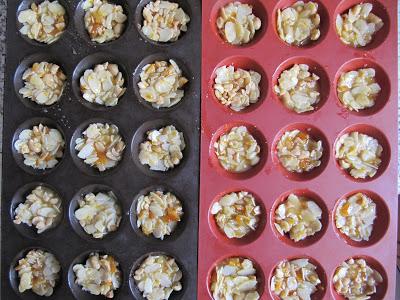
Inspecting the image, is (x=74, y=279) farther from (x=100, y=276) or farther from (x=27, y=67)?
(x=27, y=67)

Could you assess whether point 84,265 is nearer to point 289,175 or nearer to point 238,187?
point 238,187

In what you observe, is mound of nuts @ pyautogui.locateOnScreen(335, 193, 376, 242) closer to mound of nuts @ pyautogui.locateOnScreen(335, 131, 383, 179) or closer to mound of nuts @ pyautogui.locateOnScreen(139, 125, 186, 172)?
mound of nuts @ pyautogui.locateOnScreen(335, 131, 383, 179)

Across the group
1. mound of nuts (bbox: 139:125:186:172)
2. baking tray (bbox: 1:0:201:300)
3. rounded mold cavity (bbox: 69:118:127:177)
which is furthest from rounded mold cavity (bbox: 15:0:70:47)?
mound of nuts (bbox: 139:125:186:172)

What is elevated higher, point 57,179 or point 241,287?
point 57,179

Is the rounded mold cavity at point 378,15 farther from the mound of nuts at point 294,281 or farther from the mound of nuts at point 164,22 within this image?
the mound of nuts at point 294,281

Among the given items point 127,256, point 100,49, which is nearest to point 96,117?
point 100,49

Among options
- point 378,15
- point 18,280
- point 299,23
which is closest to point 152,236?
point 18,280
